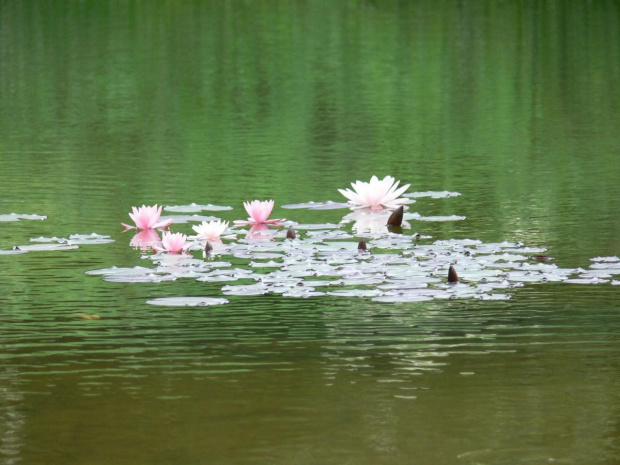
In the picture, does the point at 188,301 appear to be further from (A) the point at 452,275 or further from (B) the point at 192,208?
(B) the point at 192,208

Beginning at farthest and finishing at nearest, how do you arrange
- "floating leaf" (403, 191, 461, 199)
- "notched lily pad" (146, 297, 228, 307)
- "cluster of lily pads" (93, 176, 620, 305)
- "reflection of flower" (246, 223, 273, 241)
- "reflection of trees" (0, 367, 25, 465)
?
"floating leaf" (403, 191, 461, 199)
"reflection of flower" (246, 223, 273, 241)
"cluster of lily pads" (93, 176, 620, 305)
"notched lily pad" (146, 297, 228, 307)
"reflection of trees" (0, 367, 25, 465)

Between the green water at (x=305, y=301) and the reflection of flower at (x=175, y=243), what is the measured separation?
6.3 inches

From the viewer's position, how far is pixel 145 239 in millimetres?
5562

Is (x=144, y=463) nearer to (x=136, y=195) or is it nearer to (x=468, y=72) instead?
(x=136, y=195)

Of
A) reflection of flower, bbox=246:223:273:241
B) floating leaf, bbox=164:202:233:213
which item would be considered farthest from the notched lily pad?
floating leaf, bbox=164:202:233:213

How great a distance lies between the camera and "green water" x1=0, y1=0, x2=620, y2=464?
288 cm

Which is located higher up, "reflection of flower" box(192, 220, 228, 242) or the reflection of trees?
"reflection of flower" box(192, 220, 228, 242)

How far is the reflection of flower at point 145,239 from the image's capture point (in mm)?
5441

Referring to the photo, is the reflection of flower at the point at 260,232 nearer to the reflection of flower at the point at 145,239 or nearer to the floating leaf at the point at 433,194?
the reflection of flower at the point at 145,239

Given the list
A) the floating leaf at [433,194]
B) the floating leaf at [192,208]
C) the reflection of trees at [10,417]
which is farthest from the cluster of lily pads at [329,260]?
the reflection of trees at [10,417]

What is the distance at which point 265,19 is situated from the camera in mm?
33031

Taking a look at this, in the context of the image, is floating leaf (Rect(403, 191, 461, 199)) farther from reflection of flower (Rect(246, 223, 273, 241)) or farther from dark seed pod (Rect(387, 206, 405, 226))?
reflection of flower (Rect(246, 223, 273, 241))

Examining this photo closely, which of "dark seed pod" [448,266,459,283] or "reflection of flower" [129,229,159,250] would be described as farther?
"reflection of flower" [129,229,159,250]

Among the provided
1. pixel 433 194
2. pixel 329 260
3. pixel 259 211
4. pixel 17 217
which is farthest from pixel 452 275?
pixel 17 217
